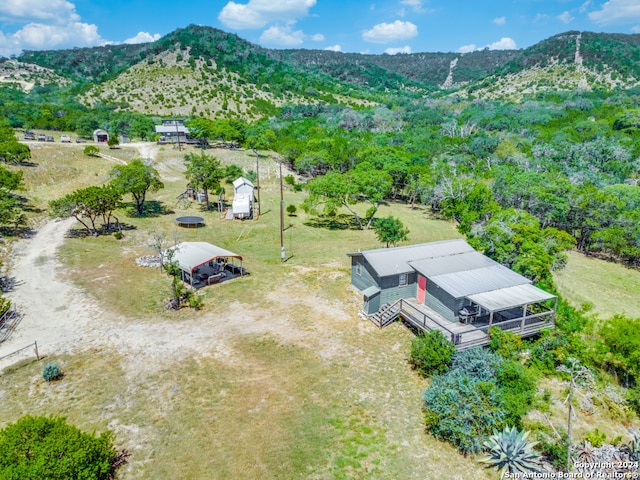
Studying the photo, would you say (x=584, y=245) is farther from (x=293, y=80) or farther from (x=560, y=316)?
(x=293, y=80)

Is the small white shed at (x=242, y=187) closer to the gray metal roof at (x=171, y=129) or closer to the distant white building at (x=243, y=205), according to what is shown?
the distant white building at (x=243, y=205)

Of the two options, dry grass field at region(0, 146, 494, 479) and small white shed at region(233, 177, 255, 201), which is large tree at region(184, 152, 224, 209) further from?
dry grass field at region(0, 146, 494, 479)

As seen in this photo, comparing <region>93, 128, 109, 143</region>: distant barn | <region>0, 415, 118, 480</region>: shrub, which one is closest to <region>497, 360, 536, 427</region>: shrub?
<region>0, 415, 118, 480</region>: shrub

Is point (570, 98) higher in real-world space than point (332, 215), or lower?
higher

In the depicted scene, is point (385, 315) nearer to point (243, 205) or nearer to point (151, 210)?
point (243, 205)

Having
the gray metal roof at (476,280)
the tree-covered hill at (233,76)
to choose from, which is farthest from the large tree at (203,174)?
Answer: the tree-covered hill at (233,76)

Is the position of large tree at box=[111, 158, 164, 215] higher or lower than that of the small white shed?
higher

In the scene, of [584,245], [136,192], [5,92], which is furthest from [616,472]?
[5,92]
